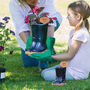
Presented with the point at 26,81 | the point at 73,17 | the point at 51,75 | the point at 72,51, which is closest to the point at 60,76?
the point at 51,75

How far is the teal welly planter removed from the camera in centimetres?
333

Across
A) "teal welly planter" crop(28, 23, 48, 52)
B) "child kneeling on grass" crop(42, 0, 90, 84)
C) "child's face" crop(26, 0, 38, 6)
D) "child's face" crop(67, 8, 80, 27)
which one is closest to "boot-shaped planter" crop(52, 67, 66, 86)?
"child kneeling on grass" crop(42, 0, 90, 84)

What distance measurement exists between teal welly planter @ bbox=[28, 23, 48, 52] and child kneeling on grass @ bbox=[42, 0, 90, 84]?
191mm

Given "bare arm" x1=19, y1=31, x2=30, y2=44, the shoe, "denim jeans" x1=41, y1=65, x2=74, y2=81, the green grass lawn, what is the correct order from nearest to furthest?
the green grass lawn < the shoe < "denim jeans" x1=41, y1=65, x2=74, y2=81 < "bare arm" x1=19, y1=31, x2=30, y2=44

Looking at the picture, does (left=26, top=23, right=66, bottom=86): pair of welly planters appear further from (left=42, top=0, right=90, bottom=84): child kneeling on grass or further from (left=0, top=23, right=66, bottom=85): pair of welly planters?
(left=42, top=0, right=90, bottom=84): child kneeling on grass

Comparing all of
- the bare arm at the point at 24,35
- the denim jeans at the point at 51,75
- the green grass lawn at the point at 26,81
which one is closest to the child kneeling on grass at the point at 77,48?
the denim jeans at the point at 51,75

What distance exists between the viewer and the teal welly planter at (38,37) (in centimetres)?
333

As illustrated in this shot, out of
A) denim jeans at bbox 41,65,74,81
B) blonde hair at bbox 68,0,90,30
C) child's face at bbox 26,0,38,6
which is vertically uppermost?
child's face at bbox 26,0,38,6

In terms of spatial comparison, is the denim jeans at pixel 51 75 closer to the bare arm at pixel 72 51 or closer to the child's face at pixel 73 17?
the bare arm at pixel 72 51

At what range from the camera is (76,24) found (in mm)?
3416

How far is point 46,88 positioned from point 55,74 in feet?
1.28

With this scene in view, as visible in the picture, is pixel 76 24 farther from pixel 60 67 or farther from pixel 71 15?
pixel 60 67

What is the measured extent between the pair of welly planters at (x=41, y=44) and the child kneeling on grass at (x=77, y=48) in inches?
5.5

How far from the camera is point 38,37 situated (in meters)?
3.37
